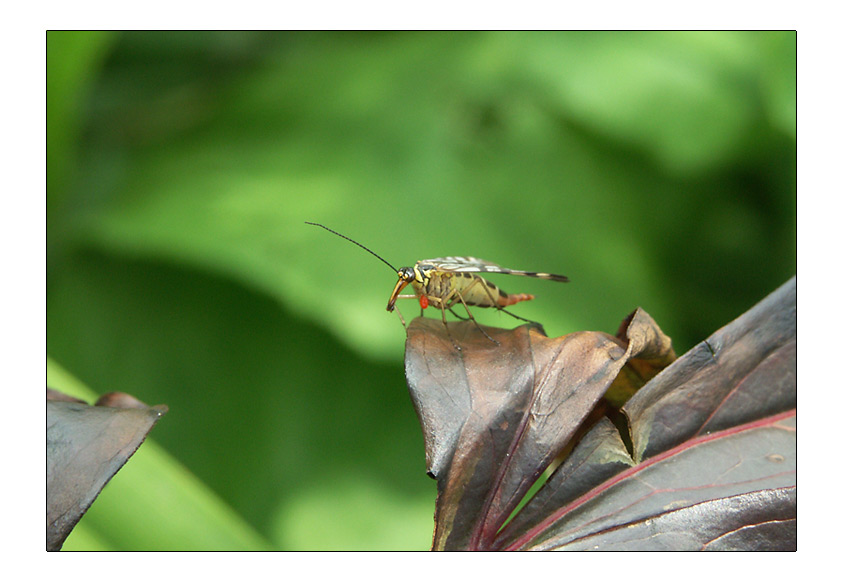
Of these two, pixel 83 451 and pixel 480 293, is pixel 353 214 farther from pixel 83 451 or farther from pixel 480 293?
pixel 83 451

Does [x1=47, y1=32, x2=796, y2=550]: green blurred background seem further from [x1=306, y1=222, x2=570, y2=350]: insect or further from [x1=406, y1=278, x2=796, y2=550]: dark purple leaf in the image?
[x1=406, y1=278, x2=796, y2=550]: dark purple leaf

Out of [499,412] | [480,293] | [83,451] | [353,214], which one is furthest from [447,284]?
[353,214]

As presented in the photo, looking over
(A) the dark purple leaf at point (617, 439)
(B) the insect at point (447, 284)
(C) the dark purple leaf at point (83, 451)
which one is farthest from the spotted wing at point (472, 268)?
(C) the dark purple leaf at point (83, 451)

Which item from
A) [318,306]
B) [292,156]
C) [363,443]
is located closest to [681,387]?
[318,306]

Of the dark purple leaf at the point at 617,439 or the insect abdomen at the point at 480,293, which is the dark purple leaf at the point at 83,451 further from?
the insect abdomen at the point at 480,293

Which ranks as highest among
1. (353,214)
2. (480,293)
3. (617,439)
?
(353,214)
